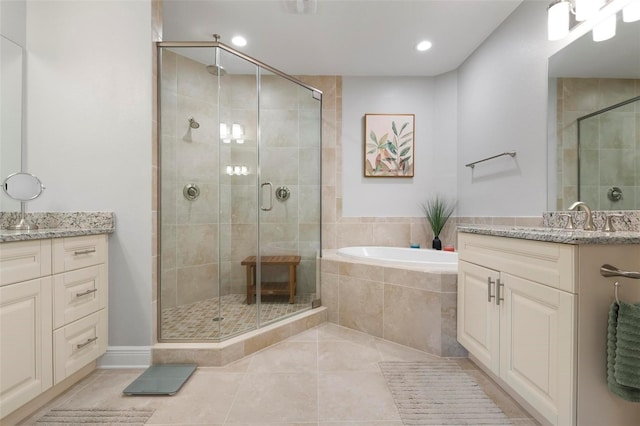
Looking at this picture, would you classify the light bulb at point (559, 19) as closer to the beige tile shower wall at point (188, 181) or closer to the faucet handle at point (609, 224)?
the faucet handle at point (609, 224)

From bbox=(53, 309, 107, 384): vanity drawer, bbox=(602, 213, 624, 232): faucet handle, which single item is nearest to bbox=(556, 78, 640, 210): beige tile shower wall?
bbox=(602, 213, 624, 232): faucet handle

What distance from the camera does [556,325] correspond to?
104cm

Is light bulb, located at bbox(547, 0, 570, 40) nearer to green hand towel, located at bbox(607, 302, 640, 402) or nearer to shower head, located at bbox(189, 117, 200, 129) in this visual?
green hand towel, located at bbox(607, 302, 640, 402)

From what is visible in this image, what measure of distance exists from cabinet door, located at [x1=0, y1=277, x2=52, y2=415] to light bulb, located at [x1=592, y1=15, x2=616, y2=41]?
3.09 metres

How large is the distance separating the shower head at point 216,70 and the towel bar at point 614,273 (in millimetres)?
2336

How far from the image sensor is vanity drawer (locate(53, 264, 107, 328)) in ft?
4.58

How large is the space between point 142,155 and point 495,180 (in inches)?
107

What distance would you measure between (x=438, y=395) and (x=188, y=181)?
2.09m

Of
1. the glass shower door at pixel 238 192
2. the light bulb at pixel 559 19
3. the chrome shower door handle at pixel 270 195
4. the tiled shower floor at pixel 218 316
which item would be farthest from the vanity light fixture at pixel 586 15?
the tiled shower floor at pixel 218 316

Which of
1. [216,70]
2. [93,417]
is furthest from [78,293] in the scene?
[216,70]

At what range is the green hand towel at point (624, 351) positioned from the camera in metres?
0.88

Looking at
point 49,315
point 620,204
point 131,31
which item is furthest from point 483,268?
point 131,31

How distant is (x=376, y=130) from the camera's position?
3105 millimetres

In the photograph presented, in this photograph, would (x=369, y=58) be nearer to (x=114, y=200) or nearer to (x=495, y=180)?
(x=495, y=180)
